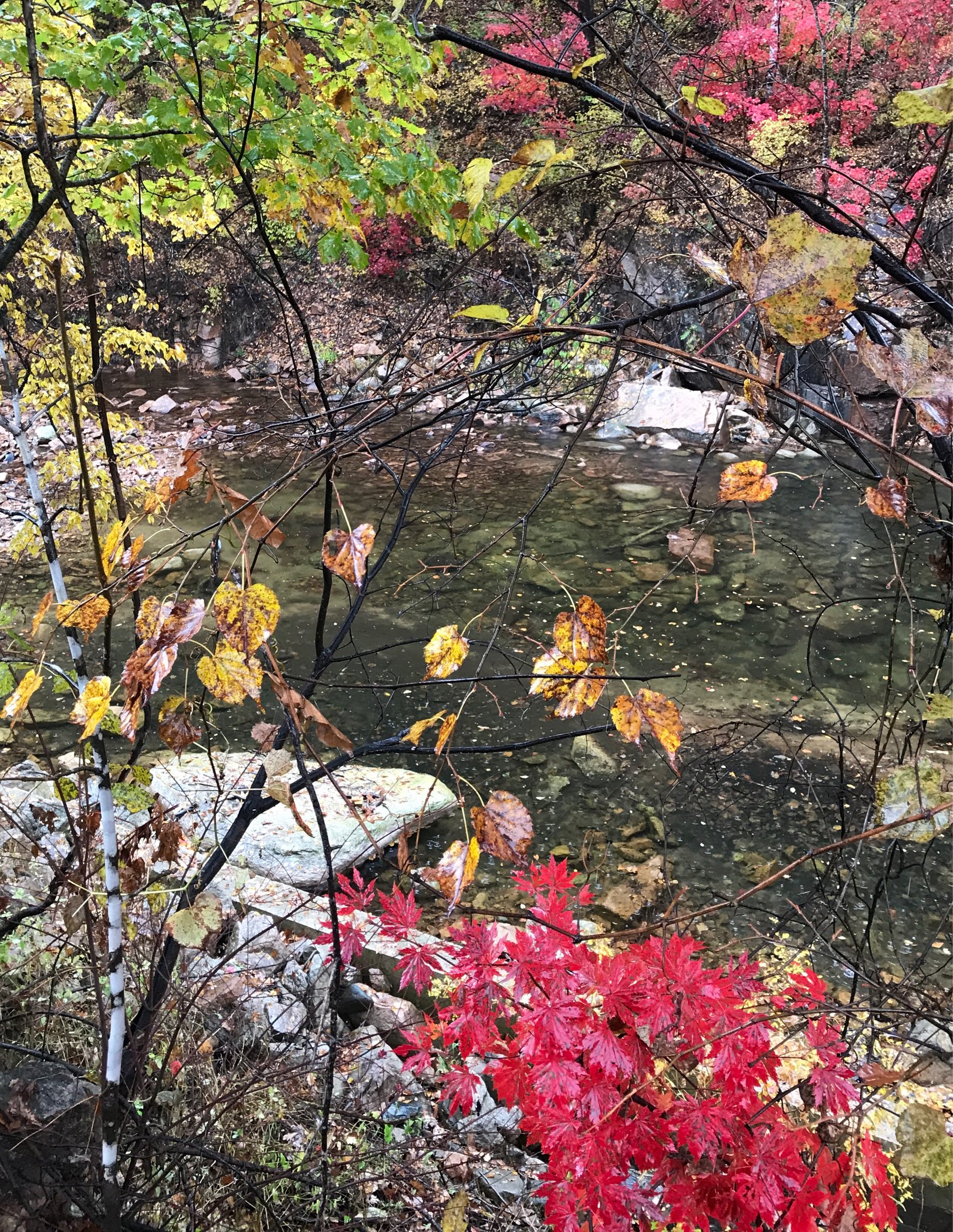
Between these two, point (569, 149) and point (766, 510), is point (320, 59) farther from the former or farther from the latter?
point (766, 510)

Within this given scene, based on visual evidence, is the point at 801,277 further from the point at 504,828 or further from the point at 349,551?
the point at 504,828

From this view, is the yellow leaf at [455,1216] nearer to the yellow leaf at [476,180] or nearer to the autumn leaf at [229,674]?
the autumn leaf at [229,674]

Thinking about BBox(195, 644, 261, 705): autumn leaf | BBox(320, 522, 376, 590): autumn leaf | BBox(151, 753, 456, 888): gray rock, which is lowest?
BBox(151, 753, 456, 888): gray rock

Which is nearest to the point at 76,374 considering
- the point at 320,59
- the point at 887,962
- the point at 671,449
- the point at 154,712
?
the point at 320,59

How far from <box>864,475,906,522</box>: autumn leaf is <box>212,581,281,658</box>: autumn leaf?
682 millimetres

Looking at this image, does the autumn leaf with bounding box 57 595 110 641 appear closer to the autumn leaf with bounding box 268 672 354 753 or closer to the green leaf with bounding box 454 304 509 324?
the autumn leaf with bounding box 268 672 354 753

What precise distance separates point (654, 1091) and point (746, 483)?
0.97 meters

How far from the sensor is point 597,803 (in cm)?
414

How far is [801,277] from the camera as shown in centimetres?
78

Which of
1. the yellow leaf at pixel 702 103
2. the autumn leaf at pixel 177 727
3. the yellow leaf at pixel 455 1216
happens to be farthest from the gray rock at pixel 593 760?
the autumn leaf at pixel 177 727

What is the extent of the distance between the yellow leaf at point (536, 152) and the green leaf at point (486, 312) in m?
0.19

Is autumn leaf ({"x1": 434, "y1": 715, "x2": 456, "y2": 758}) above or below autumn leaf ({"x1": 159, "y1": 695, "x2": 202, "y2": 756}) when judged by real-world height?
below

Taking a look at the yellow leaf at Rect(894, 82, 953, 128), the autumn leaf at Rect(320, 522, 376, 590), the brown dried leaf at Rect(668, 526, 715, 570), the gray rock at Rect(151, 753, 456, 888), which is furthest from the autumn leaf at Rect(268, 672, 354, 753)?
the gray rock at Rect(151, 753, 456, 888)

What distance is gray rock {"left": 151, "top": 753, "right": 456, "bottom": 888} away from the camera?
138 inches
